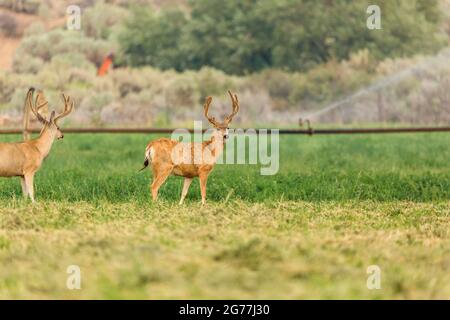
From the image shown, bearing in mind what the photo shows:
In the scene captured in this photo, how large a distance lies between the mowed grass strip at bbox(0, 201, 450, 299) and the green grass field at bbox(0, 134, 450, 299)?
11 millimetres

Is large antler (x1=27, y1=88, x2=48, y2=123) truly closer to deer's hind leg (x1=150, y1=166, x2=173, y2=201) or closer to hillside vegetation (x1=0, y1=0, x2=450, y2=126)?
deer's hind leg (x1=150, y1=166, x2=173, y2=201)

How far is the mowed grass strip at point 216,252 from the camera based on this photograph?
7.16m

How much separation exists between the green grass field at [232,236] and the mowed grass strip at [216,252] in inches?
0.4

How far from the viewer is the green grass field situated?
23.7ft

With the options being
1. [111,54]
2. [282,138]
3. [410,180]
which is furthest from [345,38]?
[410,180]

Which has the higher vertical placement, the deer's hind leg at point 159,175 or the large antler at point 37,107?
the large antler at point 37,107

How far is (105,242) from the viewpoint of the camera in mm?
8367

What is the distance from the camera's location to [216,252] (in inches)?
311

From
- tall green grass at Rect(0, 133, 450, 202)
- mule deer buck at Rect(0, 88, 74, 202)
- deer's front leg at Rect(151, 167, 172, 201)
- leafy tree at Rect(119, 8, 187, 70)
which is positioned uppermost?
leafy tree at Rect(119, 8, 187, 70)

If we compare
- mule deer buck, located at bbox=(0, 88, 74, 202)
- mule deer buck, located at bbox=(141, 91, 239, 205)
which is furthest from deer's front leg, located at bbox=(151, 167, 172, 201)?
mule deer buck, located at bbox=(0, 88, 74, 202)

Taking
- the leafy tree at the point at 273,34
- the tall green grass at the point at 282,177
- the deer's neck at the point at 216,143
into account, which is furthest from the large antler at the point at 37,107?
the leafy tree at the point at 273,34

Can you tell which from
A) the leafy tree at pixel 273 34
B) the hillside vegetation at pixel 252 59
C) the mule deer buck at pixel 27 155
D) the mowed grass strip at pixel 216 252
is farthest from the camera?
the leafy tree at pixel 273 34

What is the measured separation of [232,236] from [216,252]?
81 centimetres

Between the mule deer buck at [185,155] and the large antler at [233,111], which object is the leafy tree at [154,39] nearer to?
the large antler at [233,111]
